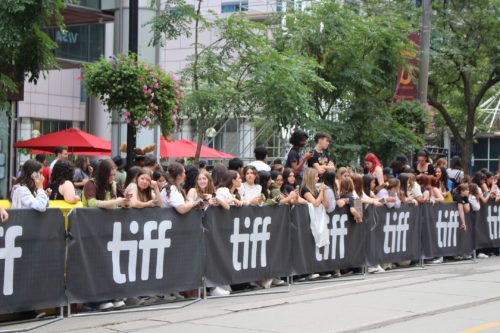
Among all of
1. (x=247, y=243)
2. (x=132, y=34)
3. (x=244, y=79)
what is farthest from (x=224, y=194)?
(x=244, y=79)

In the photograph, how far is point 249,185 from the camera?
13.8 metres

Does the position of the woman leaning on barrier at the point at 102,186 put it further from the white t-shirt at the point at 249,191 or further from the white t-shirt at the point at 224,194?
the white t-shirt at the point at 249,191

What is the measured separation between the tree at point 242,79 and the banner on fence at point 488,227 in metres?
4.23

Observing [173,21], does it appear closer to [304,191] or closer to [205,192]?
[304,191]

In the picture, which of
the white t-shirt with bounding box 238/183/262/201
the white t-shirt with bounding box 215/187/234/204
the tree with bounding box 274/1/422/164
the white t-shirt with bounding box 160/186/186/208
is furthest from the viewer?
the tree with bounding box 274/1/422/164

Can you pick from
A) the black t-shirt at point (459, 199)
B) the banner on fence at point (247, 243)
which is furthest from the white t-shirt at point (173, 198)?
the black t-shirt at point (459, 199)

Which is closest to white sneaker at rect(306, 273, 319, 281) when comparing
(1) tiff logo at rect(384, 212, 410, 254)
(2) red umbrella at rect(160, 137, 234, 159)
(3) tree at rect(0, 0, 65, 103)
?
(1) tiff logo at rect(384, 212, 410, 254)

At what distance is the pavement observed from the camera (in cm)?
1002

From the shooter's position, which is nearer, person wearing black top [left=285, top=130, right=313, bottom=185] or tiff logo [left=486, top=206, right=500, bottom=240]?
person wearing black top [left=285, top=130, right=313, bottom=185]

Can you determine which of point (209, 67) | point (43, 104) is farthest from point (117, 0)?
point (43, 104)

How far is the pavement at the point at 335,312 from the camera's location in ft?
32.9

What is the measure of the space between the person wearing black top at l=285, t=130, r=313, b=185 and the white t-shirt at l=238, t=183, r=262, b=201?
65.0 inches

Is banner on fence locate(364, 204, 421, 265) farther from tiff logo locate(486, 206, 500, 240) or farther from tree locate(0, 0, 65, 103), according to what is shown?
tree locate(0, 0, 65, 103)

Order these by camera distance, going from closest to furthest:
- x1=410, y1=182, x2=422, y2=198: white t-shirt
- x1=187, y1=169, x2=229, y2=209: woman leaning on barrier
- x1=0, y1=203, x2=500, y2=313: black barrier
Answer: x1=0, y1=203, x2=500, y2=313: black barrier < x1=187, y1=169, x2=229, y2=209: woman leaning on barrier < x1=410, y1=182, x2=422, y2=198: white t-shirt
